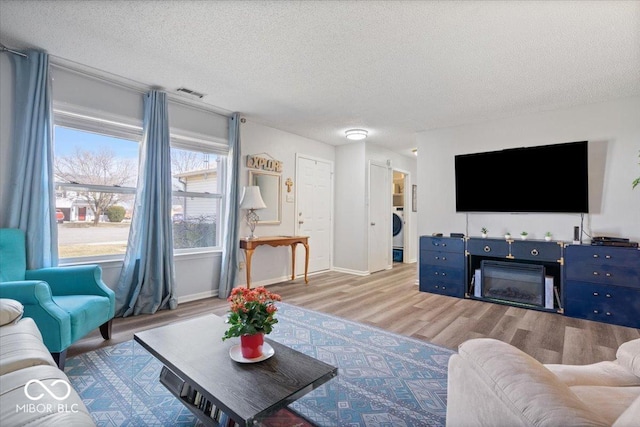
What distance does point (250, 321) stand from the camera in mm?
1506

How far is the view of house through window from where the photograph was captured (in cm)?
302

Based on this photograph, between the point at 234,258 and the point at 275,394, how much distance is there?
3.02 metres

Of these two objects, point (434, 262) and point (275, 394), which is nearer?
point (275, 394)

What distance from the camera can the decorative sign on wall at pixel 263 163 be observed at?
4480 mm

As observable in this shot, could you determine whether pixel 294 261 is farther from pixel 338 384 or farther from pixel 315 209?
pixel 338 384

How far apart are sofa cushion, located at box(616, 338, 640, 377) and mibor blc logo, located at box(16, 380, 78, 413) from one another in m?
2.07

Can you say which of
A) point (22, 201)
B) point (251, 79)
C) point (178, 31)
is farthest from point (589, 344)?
point (22, 201)

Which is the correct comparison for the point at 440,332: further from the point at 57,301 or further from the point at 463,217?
the point at 57,301

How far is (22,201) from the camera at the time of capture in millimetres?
2580

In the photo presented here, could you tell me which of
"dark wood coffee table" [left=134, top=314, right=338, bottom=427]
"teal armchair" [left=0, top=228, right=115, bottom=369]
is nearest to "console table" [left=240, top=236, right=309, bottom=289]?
"teal armchair" [left=0, top=228, right=115, bottom=369]

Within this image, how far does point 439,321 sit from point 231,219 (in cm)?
278

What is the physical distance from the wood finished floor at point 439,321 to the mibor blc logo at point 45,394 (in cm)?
155

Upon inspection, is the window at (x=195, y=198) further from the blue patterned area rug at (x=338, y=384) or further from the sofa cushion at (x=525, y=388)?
the sofa cushion at (x=525, y=388)

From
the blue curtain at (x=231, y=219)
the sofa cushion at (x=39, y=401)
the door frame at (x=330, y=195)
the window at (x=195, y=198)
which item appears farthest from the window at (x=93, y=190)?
the door frame at (x=330, y=195)
